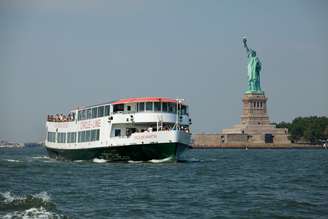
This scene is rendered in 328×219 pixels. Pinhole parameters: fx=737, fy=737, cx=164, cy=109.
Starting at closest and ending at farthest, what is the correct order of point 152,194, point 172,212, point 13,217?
1. point 13,217
2. point 172,212
3. point 152,194

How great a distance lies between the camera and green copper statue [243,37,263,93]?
180375 millimetres

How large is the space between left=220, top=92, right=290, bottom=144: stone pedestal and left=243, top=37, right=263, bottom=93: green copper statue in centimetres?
246

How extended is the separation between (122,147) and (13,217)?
34.0m

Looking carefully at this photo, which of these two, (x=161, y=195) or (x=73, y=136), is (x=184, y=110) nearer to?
(x=73, y=136)

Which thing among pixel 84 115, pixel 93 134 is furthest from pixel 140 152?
pixel 84 115

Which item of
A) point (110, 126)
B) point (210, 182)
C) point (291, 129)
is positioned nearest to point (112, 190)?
point (210, 182)

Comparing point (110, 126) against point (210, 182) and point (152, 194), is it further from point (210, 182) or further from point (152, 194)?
point (152, 194)

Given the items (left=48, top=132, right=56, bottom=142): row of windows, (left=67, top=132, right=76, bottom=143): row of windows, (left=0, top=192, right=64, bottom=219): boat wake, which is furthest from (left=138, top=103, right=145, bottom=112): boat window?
(left=0, top=192, right=64, bottom=219): boat wake

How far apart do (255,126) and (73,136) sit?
10981 cm

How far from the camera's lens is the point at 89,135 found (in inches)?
2586

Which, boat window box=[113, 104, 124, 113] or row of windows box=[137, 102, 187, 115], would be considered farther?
boat window box=[113, 104, 124, 113]

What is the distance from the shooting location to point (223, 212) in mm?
27922

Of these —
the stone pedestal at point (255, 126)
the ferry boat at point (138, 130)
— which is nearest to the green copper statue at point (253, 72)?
the stone pedestal at point (255, 126)

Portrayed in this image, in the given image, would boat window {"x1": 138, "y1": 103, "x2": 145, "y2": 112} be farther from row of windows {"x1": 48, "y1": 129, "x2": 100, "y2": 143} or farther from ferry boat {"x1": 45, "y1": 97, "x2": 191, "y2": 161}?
row of windows {"x1": 48, "y1": 129, "x2": 100, "y2": 143}
